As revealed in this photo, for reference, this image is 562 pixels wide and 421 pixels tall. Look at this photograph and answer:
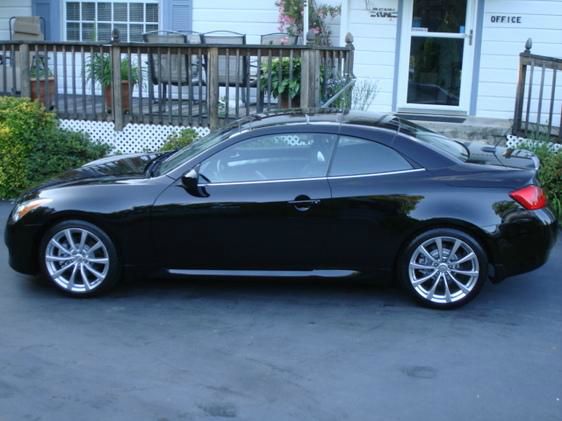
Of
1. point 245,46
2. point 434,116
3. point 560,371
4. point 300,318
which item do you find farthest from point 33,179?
point 560,371

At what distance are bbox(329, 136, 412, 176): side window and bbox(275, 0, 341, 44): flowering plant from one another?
636 centimetres

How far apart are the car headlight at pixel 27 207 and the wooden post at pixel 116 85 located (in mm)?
4193

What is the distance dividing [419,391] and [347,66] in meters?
6.59

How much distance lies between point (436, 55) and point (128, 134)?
499cm

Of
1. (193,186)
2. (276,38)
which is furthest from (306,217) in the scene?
(276,38)

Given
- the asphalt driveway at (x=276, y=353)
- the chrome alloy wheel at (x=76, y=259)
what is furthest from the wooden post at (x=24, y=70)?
the chrome alloy wheel at (x=76, y=259)

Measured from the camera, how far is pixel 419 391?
4773 mm

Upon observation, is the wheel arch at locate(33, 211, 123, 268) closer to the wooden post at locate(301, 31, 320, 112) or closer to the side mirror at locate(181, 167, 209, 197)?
the side mirror at locate(181, 167, 209, 197)

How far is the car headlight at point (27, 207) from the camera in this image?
6.29 meters

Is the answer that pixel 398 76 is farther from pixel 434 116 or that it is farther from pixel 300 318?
pixel 300 318

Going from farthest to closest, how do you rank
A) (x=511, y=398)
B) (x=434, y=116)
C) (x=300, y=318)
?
(x=434, y=116), (x=300, y=318), (x=511, y=398)

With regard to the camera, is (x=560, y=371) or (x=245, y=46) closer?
(x=560, y=371)

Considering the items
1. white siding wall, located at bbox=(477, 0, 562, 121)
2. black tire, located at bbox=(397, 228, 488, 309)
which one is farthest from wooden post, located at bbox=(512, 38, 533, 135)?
black tire, located at bbox=(397, 228, 488, 309)

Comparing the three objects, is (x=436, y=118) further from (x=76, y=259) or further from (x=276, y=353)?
(x=276, y=353)
